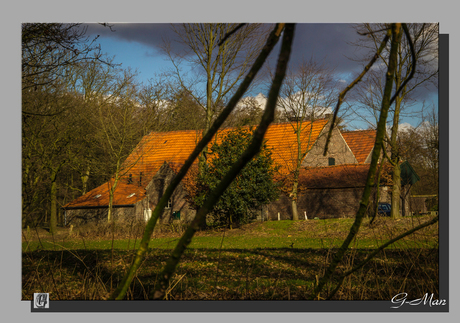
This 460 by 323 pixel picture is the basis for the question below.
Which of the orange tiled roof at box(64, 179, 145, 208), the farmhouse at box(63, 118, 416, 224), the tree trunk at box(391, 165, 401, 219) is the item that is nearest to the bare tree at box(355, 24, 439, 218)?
the tree trunk at box(391, 165, 401, 219)

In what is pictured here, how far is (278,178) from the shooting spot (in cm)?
2342

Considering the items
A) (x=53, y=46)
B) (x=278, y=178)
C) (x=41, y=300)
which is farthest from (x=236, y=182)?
(x=41, y=300)

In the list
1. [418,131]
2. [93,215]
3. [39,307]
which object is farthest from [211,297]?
[93,215]

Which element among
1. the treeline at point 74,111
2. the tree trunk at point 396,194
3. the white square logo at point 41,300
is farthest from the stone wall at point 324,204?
the white square logo at point 41,300

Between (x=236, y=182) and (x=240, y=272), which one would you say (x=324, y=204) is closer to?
(x=236, y=182)

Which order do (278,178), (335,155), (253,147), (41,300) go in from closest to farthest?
(253,147) → (41,300) → (278,178) → (335,155)

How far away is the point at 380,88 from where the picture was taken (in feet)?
36.6

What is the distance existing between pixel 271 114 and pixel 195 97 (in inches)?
686

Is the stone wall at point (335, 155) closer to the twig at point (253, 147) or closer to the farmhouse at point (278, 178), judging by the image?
the farmhouse at point (278, 178)

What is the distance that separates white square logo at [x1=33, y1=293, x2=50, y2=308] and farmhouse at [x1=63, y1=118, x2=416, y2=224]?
14522 mm

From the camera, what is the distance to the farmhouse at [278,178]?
67.6ft

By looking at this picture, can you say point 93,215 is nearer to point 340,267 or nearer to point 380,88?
point 380,88

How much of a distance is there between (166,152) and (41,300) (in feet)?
57.4

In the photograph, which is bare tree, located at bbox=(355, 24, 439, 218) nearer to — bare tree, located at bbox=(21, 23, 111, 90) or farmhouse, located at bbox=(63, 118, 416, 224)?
Answer: bare tree, located at bbox=(21, 23, 111, 90)
